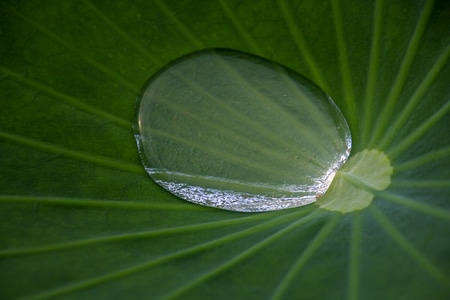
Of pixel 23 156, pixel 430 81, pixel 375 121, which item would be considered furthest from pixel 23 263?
pixel 430 81

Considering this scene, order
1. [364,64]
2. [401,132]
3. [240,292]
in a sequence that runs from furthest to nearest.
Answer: [364,64] < [401,132] < [240,292]

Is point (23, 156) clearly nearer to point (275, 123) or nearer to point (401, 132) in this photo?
point (275, 123)

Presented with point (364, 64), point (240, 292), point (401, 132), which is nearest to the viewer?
point (240, 292)

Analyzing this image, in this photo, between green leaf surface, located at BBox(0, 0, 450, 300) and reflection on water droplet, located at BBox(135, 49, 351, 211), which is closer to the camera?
green leaf surface, located at BBox(0, 0, 450, 300)

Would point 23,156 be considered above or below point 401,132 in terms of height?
below
